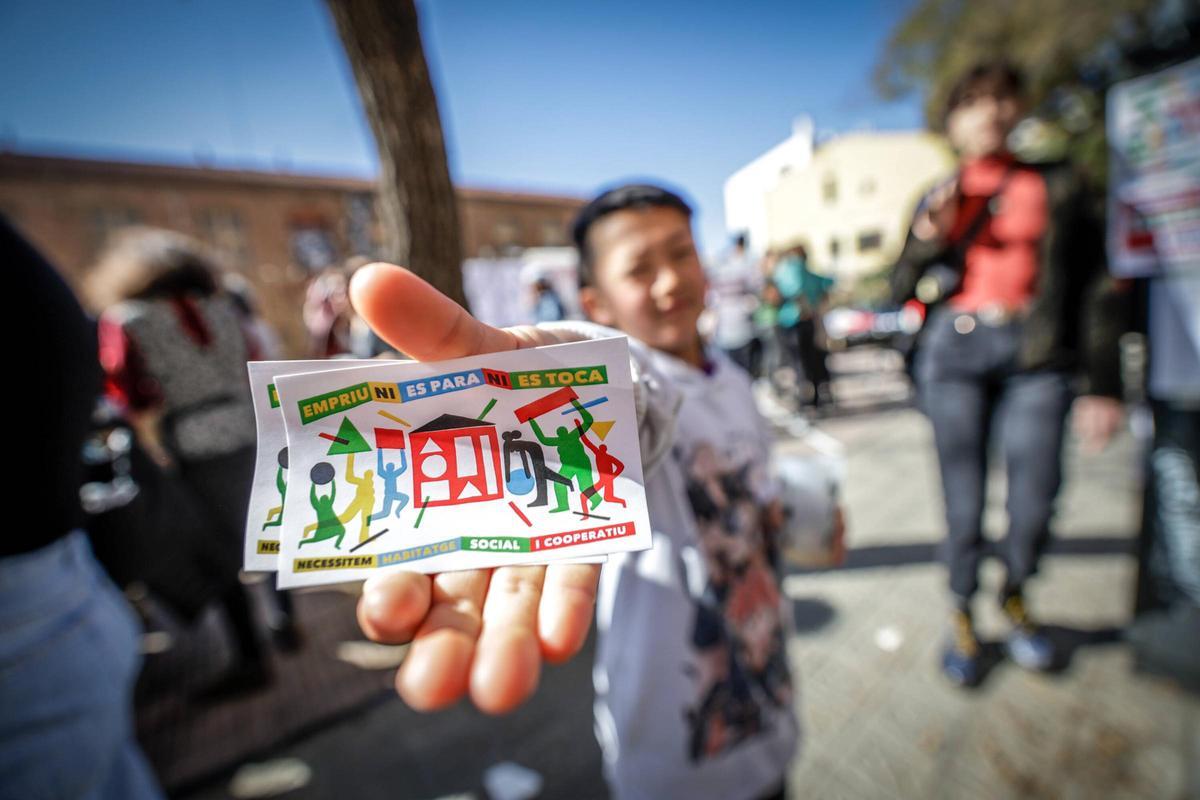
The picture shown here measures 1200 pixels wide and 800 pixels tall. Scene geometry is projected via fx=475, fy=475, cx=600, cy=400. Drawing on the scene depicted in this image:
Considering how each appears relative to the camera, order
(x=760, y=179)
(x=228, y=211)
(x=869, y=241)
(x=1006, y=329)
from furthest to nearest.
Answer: (x=228, y=211) → (x=1006, y=329) → (x=869, y=241) → (x=760, y=179)

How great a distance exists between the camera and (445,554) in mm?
481

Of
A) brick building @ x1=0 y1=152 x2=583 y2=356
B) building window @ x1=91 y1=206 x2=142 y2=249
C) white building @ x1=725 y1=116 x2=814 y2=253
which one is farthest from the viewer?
building window @ x1=91 y1=206 x2=142 y2=249

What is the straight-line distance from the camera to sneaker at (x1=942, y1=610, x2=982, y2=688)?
1.82 m

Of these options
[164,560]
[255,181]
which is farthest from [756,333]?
[255,181]

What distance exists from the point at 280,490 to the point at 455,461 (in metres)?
0.17

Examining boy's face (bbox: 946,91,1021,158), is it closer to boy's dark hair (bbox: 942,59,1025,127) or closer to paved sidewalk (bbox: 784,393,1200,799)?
boy's dark hair (bbox: 942,59,1025,127)

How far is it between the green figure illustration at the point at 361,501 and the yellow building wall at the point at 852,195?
806 millimetres

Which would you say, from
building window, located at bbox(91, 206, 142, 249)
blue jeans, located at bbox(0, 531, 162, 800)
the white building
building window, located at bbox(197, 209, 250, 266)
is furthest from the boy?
building window, located at bbox(197, 209, 250, 266)

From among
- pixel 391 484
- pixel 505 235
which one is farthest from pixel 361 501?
pixel 505 235

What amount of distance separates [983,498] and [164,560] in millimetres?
3063

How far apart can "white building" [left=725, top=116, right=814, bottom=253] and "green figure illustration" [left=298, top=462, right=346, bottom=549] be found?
28.7 inches

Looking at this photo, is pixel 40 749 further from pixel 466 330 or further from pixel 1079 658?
pixel 1079 658

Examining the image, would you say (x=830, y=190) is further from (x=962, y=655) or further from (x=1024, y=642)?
(x=1024, y=642)

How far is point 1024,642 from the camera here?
1.88 m
